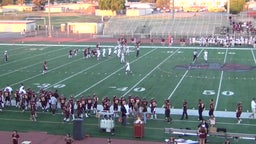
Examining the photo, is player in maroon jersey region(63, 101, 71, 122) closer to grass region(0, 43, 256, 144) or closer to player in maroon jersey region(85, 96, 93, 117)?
grass region(0, 43, 256, 144)

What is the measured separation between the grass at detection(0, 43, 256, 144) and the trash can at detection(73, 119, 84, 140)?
0.77m

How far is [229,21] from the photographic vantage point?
183 ft

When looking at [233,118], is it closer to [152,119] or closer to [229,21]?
[152,119]

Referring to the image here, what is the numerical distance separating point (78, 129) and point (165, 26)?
131ft

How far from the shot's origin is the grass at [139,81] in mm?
17891

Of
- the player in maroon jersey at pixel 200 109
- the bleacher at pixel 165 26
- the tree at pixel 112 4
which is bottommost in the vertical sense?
the player in maroon jersey at pixel 200 109

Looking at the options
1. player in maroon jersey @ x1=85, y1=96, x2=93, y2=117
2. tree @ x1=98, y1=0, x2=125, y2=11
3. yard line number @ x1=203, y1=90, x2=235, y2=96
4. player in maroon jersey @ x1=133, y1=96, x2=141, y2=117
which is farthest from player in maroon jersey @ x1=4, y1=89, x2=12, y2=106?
tree @ x1=98, y1=0, x2=125, y2=11

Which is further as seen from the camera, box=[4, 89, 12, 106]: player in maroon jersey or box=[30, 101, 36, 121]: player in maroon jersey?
box=[4, 89, 12, 106]: player in maroon jersey

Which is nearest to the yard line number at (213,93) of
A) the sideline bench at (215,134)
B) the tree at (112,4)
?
the sideline bench at (215,134)

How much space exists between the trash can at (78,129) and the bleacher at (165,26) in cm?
3702

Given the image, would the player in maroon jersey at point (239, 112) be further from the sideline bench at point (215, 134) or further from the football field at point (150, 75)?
the sideline bench at point (215, 134)

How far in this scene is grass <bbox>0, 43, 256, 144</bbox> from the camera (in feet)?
58.7

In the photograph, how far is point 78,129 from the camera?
16016 millimetres

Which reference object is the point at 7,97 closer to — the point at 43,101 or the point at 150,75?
the point at 43,101
